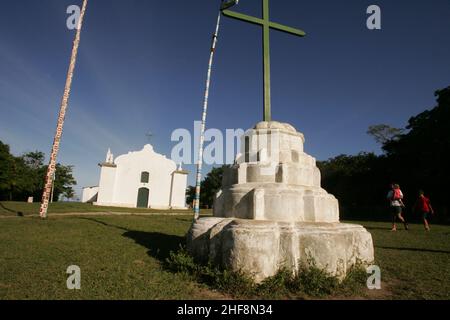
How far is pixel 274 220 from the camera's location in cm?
410

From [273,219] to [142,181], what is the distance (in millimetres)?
32047

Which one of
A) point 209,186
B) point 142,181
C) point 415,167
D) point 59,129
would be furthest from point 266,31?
point 209,186

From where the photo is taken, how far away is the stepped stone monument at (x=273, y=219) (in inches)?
139

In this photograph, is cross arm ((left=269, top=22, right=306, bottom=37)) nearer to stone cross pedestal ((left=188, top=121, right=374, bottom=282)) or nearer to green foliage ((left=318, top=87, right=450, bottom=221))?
stone cross pedestal ((left=188, top=121, right=374, bottom=282))

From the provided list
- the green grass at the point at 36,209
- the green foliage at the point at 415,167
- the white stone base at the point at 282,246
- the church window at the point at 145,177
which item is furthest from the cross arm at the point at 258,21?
the church window at the point at 145,177

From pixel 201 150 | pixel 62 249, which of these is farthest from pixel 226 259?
pixel 201 150

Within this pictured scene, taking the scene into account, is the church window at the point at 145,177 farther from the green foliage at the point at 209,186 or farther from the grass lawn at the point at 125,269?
the grass lawn at the point at 125,269

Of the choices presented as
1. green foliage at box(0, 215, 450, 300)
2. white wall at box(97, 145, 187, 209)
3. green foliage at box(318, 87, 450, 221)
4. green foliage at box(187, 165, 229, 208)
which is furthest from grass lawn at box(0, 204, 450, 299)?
green foliage at box(187, 165, 229, 208)

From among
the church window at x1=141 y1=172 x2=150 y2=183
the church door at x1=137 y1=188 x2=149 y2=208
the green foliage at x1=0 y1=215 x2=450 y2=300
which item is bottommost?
the green foliage at x1=0 y1=215 x2=450 y2=300

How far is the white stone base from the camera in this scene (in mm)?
3455

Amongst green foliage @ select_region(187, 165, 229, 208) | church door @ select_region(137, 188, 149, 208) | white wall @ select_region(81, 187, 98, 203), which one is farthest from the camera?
green foliage @ select_region(187, 165, 229, 208)

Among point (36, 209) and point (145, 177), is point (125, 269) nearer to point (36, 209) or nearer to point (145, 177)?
point (36, 209)
